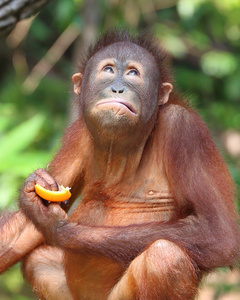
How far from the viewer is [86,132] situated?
522 centimetres

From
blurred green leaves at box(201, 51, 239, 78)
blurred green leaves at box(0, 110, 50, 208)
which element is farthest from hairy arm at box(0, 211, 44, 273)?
blurred green leaves at box(201, 51, 239, 78)

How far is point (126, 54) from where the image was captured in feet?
16.4

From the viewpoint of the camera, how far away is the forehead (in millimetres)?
4977

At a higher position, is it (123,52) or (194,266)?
(123,52)

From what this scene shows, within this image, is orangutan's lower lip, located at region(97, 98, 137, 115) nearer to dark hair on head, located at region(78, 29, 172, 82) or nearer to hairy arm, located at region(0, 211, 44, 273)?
dark hair on head, located at region(78, 29, 172, 82)

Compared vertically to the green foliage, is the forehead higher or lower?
higher

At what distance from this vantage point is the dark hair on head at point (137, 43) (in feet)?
17.0

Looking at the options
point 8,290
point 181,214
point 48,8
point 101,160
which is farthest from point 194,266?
point 48,8

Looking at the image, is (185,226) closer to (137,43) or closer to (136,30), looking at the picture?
(137,43)

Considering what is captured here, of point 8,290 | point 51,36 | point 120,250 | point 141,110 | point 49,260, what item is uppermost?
point 141,110

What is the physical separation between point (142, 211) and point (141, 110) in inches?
32.8

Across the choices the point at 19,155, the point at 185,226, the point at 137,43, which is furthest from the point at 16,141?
the point at 185,226

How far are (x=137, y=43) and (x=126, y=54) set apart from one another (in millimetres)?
260

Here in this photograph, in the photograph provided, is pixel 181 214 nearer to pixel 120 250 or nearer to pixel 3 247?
pixel 120 250
